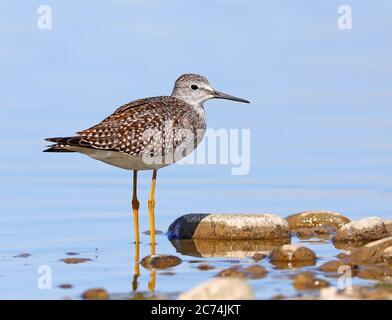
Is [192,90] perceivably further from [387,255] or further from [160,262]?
[387,255]

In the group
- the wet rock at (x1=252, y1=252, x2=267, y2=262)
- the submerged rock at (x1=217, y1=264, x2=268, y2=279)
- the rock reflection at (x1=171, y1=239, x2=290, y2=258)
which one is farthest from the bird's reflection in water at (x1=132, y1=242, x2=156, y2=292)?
the wet rock at (x1=252, y1=252, x2=267, y2=262)

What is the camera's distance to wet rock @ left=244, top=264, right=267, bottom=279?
14.5 metres

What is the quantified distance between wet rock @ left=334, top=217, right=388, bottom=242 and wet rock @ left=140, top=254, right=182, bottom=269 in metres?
3.32

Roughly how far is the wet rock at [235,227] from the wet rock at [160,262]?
2.35 metres

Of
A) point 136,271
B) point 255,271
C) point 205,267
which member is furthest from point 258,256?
point 136,271

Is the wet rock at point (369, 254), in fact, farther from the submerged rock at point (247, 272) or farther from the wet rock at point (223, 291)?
the wet rock at point (223, 291)

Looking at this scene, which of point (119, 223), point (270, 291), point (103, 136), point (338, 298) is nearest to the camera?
point (338, 298)

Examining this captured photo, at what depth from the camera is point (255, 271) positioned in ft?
48.0

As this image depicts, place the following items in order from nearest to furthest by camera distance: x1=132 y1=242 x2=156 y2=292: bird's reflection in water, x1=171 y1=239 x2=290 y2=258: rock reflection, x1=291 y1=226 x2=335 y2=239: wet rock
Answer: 1. x1=132 y1=242 x2=156 y2=292: bird's reflection in water
2. x1=171 y1=239 x2=290 y2=258: rock reflection
3. x1=291 y1=226 x2=335 y2=239: wet rock

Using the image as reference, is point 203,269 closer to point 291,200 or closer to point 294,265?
point 294,265

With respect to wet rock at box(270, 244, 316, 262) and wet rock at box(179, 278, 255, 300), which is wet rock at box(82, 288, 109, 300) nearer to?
wet rock at box(179, 278, 255, 300)
